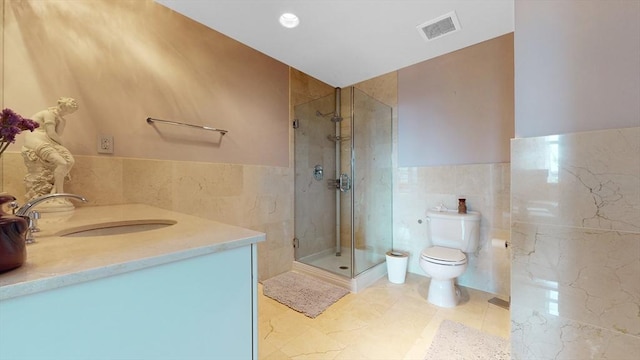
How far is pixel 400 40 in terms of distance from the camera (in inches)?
81.7

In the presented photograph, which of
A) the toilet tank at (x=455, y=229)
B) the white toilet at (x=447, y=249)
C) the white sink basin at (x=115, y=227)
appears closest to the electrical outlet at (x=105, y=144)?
the white sink basin at (x=115, y=227)

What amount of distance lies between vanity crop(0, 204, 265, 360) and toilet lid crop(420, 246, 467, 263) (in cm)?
164

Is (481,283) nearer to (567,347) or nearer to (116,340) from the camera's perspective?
(567,347)

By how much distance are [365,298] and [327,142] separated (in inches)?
70.5

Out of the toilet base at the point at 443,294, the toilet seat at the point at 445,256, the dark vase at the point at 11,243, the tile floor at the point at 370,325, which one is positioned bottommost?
the tile floor at the point at 370,325

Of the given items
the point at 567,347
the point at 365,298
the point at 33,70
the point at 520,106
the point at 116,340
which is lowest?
the point at 365,298

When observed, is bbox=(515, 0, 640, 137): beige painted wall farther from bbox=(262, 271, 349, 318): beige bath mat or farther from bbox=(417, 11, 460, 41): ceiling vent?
bbox=(262, 271, 349, 318): beige bath mat

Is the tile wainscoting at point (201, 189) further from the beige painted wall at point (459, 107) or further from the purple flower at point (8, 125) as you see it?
the beige painted wall at point (459, 107)

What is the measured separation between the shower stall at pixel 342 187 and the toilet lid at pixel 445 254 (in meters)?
0.63

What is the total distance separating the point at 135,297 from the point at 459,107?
2.61 m

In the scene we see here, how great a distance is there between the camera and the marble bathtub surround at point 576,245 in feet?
2.71

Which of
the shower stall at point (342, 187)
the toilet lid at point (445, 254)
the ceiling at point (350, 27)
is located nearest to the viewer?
the ceiling at point (350, 27)

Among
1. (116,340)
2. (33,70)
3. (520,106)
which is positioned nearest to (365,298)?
(520,106)

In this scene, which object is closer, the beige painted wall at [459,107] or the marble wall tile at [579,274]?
the marble wall tile at [579,274]
